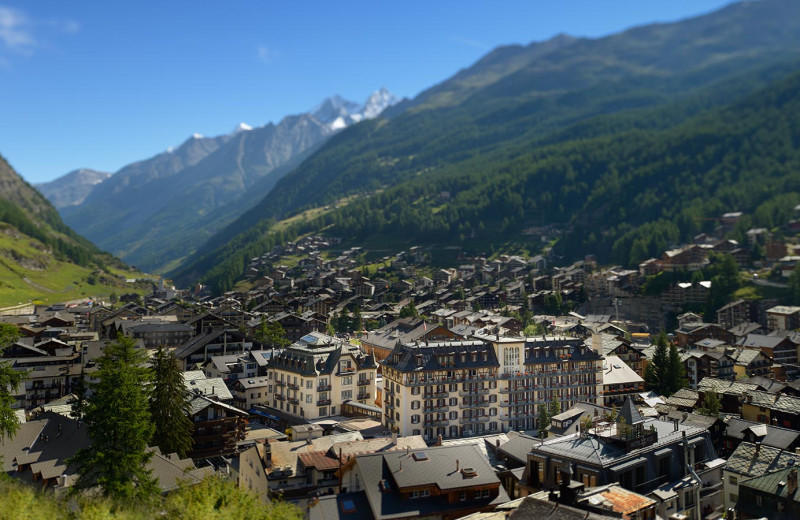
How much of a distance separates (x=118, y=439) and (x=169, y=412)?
13.0 m

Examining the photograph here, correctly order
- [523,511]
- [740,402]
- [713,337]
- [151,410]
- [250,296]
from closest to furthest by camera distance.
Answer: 1. [523,511]
2. [151,410]
3. [740,402]
4. [713,337]
5. [250,296]

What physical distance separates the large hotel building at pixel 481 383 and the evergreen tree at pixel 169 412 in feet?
72.4

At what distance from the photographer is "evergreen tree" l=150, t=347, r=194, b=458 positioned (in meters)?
56.0

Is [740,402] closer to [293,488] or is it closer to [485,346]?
[485,346]

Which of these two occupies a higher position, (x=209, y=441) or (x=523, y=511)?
(x=523, y=511)

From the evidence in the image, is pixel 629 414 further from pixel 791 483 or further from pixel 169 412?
pixel 169 412

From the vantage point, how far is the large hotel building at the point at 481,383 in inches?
2849

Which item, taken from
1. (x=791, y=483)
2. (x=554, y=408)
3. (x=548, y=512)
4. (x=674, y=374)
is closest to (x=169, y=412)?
(x=548, y=512)

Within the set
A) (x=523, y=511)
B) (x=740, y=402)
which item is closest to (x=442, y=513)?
(x=523, y=511)

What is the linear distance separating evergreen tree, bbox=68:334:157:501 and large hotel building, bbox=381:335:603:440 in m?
31.0

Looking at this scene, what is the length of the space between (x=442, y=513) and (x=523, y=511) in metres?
8.87

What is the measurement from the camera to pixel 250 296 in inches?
6663

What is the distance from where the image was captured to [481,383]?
7544 centimetres

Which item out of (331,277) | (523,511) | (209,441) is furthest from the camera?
(331,277)
